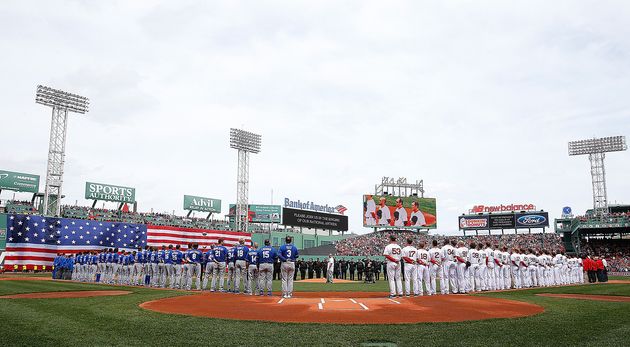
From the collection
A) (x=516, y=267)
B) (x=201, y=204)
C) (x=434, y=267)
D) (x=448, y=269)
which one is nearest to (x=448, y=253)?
(x=448, y=269)

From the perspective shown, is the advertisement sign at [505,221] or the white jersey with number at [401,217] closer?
the advertisement sign at [505,221]

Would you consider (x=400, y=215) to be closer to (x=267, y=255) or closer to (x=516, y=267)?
(x=516, y=267)

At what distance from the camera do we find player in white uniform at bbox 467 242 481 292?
68.5ft

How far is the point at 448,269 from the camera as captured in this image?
64.6 ft

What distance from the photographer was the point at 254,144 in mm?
64438

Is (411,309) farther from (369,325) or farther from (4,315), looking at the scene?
(4,315)

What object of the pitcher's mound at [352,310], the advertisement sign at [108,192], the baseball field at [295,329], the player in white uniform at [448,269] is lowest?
the pitcher's mound at [352,310]

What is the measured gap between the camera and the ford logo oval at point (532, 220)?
69.8 m

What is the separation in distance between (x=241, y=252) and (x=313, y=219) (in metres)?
58.2

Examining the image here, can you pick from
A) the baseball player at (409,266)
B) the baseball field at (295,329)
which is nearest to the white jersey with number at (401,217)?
the baseball player at (409,266)

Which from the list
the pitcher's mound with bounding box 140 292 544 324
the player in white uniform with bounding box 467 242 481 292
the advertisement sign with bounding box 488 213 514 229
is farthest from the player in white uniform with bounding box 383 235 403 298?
the advertisement sign with bounding box 488 213 514 229

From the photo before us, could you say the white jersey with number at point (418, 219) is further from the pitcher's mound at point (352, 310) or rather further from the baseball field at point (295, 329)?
the baseball field at point (295, 329)

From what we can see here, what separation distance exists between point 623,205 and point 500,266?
213 feet

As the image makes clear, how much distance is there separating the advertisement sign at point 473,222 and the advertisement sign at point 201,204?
1529 inches
